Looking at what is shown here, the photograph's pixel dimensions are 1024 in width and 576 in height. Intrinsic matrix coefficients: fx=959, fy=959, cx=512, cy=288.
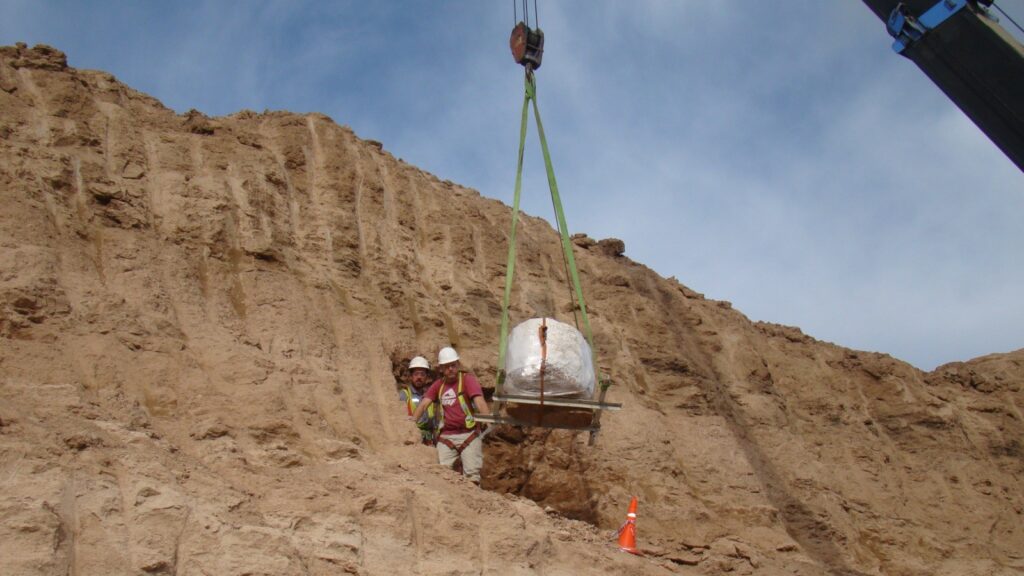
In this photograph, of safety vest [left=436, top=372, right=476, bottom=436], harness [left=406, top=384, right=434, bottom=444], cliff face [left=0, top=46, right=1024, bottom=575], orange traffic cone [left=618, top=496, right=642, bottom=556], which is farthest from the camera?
harness [left=406, top=384, right=434, bottom=444]

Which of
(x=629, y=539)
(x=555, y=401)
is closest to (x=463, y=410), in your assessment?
(x=555, y=401)

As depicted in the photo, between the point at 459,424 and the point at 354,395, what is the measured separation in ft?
3.69

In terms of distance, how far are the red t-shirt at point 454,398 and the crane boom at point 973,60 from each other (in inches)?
239

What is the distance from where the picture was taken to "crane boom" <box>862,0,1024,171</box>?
32.0ft

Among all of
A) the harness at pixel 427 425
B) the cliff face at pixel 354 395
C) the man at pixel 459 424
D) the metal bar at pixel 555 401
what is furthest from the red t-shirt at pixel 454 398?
the metal bar at pixel 555 401

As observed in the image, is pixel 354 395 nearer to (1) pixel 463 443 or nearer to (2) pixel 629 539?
(1) pixel 463 443

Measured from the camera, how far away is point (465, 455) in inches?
391

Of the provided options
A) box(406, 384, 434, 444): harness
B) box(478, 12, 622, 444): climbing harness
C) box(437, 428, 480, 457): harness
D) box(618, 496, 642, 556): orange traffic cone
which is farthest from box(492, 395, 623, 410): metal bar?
box(406, 384, 434, 444): harness

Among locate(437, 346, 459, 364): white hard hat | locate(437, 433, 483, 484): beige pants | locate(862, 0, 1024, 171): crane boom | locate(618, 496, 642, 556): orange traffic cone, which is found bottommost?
locate(618, 496, 642, 556): orange traffic cone

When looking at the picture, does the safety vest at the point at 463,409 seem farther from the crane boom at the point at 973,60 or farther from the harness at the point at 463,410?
the crane boom at the point at 973,60

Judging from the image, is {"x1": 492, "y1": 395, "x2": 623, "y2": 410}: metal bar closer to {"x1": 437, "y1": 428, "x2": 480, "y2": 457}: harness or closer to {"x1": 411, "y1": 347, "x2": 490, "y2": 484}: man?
{"x1": 411, "y1": 347, "x2": 490, "y2": 484}: man

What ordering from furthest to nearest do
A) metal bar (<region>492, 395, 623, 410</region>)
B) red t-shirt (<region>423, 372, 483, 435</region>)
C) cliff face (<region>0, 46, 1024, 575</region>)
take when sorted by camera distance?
red t-shirt (<region>423, 372, 483, 435</region>) → metal bar (<region>492, 395, 623, 410</region>) → cliff face (<region>0, 46, 1024, 575</region>)

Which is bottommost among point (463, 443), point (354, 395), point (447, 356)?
point (463, 443)

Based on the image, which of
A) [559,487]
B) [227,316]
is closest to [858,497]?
[559,487]
